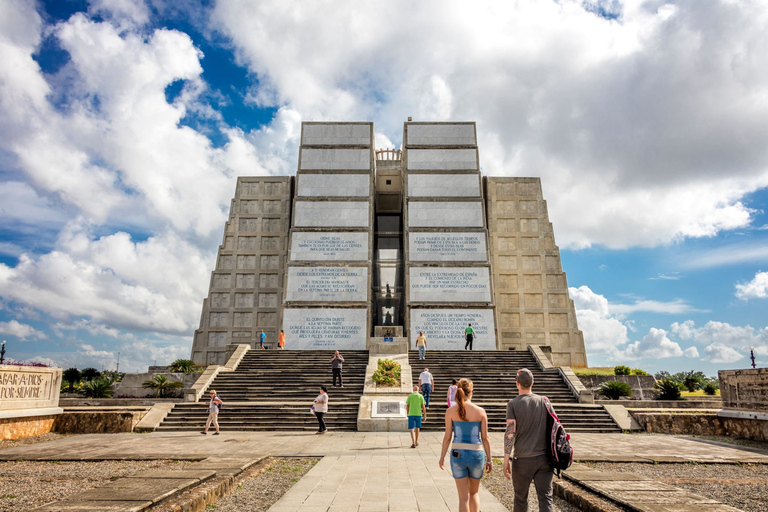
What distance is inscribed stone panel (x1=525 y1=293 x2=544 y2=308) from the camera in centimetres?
3812

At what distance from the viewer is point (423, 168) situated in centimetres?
3791

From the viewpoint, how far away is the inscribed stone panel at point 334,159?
Result: 3772 centimetres

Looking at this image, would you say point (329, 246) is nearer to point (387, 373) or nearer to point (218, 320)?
point (218, 320)

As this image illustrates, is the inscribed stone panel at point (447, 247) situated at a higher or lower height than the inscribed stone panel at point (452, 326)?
higher

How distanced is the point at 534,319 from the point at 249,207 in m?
24.1

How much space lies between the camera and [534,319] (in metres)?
37.8

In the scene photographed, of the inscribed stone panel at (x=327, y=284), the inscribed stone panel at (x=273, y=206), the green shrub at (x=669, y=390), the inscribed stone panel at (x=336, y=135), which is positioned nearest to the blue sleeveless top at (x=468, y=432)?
the green shrub at (x=669, y=390)

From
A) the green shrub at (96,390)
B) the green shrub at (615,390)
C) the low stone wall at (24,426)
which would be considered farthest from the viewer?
the green shrub at (96,390)

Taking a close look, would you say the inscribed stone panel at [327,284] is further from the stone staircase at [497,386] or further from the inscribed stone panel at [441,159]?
the inscribed stone panel at [441,159]

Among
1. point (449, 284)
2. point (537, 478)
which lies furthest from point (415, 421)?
point (449, 284)

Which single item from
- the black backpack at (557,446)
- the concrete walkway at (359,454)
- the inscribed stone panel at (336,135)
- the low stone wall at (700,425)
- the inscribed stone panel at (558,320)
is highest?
the inscribed stone panel at (336,135)

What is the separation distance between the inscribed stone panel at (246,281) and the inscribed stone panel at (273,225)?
395 centimetres

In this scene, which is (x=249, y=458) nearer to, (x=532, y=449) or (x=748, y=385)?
(x=532, y=449)

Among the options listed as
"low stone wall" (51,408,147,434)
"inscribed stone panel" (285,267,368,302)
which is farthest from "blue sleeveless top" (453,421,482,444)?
"inscribed stone panel" (285,267,368,302)
